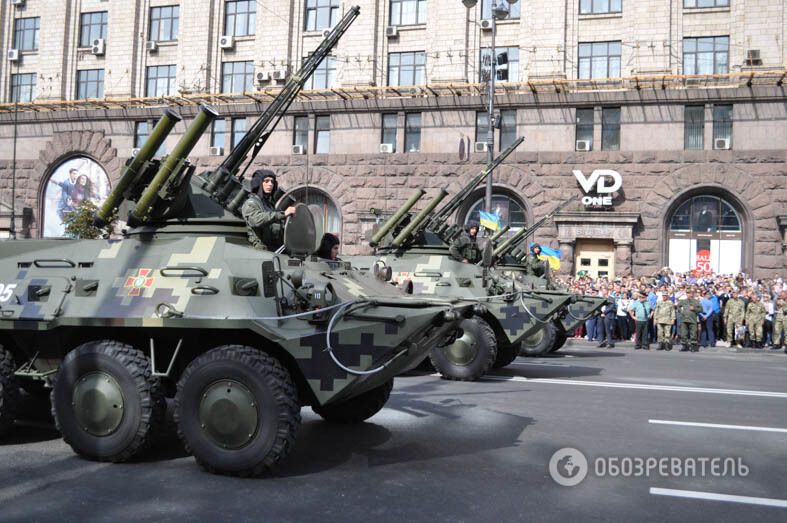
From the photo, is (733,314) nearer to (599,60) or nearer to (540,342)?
(540,342)

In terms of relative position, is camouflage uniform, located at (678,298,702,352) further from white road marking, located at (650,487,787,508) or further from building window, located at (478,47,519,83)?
white road marking, located at (650,487,787,508)

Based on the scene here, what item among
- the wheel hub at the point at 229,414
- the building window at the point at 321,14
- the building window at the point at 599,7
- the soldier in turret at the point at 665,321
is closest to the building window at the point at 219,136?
the building window at the point at 321,14

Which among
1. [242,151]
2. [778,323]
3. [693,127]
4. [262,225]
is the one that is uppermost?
[693,127]

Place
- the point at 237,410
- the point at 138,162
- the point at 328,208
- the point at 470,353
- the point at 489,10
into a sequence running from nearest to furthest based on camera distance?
the point at 237,410
the point at 138,162
the point at 470,353
the point at 489,10
the point at 328,208

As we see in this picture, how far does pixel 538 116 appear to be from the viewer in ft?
91.6

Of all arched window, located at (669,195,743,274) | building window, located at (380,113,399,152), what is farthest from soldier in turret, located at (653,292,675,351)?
building window, located at (380,113,399,152)

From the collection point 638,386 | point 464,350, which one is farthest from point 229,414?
point 638,386

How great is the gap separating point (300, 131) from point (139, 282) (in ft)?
81.1

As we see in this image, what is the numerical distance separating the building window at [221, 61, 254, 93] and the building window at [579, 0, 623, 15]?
522 inches

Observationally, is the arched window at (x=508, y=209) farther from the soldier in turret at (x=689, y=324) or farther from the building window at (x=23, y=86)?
the building window at (x=23, y=86)

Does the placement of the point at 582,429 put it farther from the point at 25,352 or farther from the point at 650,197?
the point at 650,197

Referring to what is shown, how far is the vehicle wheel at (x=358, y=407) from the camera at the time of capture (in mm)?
8203

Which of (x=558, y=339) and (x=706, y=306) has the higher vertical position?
(x=706, y=306)

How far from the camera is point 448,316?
21.2 feet
